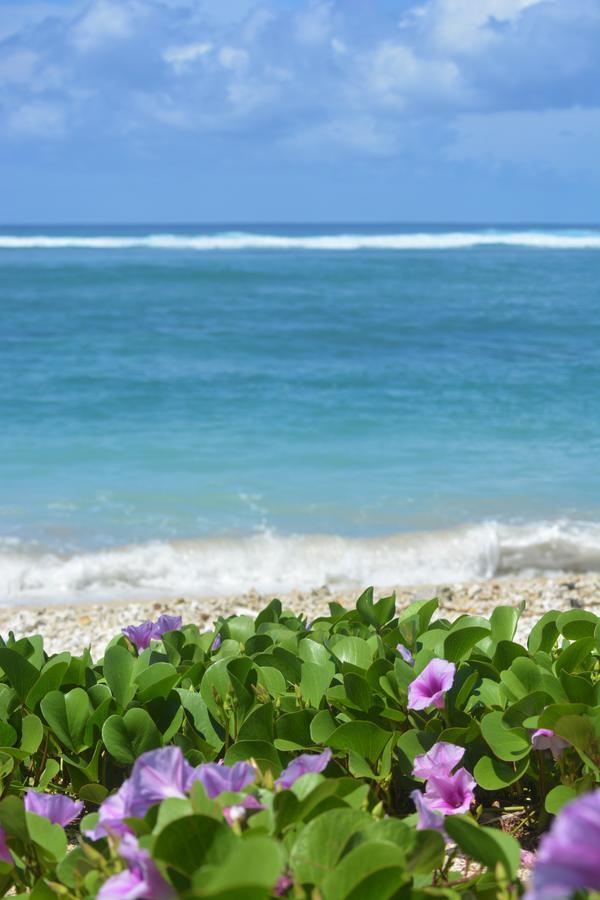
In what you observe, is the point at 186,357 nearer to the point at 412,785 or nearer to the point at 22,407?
the point at 22,407

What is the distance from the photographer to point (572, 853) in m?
0.79

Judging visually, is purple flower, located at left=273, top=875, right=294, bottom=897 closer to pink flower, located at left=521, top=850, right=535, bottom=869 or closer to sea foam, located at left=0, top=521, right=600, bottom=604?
pink flower, located at left=521, top=850, right=535, bottom=869

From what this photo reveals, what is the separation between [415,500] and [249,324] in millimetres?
12361

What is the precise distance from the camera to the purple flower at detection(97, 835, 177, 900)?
110 centimetres

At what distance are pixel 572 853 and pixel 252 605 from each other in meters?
4.53

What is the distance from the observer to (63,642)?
14.4 ft

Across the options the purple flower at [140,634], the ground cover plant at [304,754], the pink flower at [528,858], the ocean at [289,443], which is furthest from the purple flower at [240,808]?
the ocean at [289,443]

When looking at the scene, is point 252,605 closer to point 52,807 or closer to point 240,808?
point 52,807

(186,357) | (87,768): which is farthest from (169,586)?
(186,357)

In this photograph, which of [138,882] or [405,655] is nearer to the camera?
[138,882]

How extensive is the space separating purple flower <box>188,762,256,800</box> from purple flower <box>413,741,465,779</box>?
1.55 ft

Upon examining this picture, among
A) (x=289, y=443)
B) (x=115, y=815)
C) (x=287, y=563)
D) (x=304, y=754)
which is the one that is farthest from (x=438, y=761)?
(x=289, y=443)

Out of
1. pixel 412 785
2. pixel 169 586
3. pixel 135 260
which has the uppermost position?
pixel 135 260

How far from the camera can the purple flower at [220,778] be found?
1.29 metres
